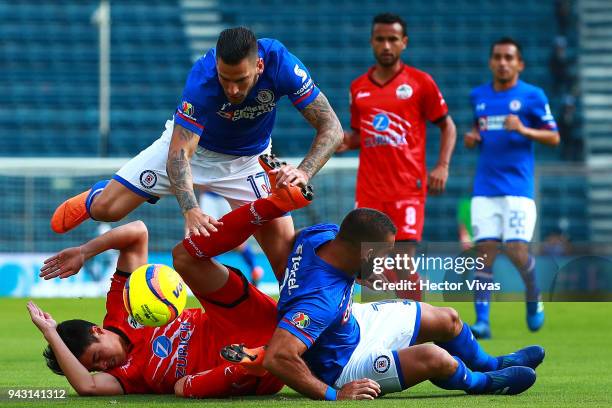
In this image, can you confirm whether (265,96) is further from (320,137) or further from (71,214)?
(71,214)

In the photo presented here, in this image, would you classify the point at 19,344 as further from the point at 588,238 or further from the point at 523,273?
the point at 588,238

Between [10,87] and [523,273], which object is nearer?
[523,273]

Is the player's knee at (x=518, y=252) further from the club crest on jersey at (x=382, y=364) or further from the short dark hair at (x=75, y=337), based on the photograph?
the short dark hair at (x=75, y=337)

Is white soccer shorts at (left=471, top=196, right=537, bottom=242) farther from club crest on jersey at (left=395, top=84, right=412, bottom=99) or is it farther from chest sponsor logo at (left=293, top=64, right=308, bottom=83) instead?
chest sponsor logo at (left=293, top=64, right=308, bottom=83)

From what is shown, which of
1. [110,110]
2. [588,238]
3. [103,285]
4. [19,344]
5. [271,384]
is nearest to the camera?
[271,384]

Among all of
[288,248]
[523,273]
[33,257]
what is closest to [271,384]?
[288,248]

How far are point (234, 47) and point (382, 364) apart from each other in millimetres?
1743

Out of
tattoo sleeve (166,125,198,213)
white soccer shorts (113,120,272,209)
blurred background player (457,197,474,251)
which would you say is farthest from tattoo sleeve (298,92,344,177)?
blurred background player (457,197,474,251)

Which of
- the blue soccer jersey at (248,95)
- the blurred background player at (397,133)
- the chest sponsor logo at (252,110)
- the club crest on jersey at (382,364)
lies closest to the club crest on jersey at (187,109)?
the blue soccer jersey at (248,95)

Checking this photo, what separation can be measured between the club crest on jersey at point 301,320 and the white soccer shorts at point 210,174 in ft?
6.19

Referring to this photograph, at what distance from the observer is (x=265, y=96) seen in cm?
633

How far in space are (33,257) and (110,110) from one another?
5.65 metres

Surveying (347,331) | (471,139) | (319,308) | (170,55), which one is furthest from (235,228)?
(170,55)

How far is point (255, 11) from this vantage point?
2122 cm
